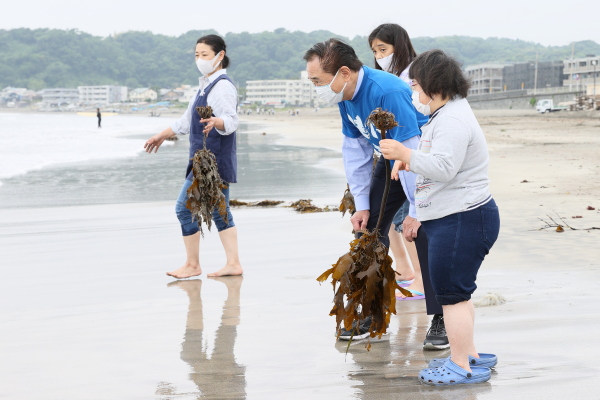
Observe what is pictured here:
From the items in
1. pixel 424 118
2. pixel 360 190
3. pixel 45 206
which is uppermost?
pixel 424 118

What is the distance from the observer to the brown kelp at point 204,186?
5184 millimetres

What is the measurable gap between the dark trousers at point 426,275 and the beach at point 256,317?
196mm

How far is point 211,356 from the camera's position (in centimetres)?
350

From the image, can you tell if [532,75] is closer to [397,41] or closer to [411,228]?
[397,41]

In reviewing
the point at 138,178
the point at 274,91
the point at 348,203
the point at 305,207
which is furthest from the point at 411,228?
the point at 274,91

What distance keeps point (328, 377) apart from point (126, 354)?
40.3 inches

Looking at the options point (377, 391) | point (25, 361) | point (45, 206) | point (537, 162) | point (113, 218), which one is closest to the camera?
point (377, 391)

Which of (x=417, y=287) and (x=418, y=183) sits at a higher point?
(x=418, y=183)

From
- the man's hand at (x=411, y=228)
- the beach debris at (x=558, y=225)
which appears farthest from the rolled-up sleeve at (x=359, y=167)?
the beach debris at (x=558, y=225)

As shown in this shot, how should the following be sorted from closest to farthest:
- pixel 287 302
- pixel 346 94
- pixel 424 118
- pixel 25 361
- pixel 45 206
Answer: pixel 25 361 → pixel 346 94 → pixel 424 118 → pixel 287 302 → pixel 45 206

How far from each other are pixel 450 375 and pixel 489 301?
1.32 meters

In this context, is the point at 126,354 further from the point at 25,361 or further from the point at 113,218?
the point at 113,218

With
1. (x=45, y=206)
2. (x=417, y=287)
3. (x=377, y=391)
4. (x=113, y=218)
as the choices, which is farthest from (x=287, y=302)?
(x=45, y=206)

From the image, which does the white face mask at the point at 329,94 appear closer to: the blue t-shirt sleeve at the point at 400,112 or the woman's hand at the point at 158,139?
the blue t-shirt sleeve at the point at 400,112
